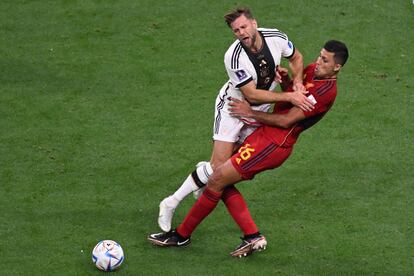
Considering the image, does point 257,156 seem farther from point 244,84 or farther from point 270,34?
point 270,34

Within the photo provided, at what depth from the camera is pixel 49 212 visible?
28.1 ft

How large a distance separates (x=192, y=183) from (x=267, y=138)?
809 millimetres

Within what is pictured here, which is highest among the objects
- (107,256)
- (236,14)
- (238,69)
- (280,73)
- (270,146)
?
(236,14)

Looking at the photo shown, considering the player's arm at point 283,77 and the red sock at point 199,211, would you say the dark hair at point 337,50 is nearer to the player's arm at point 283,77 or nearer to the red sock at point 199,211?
the player's arm at point 283,77

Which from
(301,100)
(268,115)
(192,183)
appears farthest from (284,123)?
(192,183)

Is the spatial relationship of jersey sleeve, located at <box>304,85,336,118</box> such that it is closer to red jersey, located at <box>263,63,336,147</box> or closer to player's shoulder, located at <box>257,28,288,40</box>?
red jersey, located at <box>263,63,336,147</box>

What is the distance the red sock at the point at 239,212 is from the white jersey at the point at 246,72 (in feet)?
1.51

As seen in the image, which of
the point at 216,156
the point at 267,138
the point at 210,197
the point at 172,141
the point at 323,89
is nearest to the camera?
the point at 323,89

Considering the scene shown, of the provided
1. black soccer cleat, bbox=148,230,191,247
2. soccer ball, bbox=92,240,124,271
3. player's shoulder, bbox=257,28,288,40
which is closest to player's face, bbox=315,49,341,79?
player's shoulder, bbox=257,28,288,40

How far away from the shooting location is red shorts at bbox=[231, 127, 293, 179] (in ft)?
25.6

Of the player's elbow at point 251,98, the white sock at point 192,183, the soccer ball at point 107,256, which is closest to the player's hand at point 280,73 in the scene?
the player's elbow at point 251,98

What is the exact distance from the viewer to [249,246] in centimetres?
790

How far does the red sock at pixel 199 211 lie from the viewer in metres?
7.97

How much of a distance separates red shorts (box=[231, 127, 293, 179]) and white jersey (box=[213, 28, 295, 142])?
0.85ft
